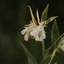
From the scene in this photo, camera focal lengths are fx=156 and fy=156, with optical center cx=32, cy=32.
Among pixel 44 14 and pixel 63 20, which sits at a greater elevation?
pixel 44 14

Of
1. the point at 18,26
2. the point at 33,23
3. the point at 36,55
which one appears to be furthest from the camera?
the point at 18,26

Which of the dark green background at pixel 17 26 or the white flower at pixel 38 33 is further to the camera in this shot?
the dark green background at pixel 17 26

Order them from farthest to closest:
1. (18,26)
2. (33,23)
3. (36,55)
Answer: (18,26) → (36,55) → (33,23)

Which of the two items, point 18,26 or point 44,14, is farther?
point 18,26

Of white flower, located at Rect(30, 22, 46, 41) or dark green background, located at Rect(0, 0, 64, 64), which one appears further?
dark green background, located at Rect(0, 0, 64, 64)

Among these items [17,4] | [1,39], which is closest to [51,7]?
[17,4]

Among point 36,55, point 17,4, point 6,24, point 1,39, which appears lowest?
point 36,55

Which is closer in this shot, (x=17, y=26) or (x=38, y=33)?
(x=38, y=33)

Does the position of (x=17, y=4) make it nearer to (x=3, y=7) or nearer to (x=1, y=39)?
(x=3, y=7)
